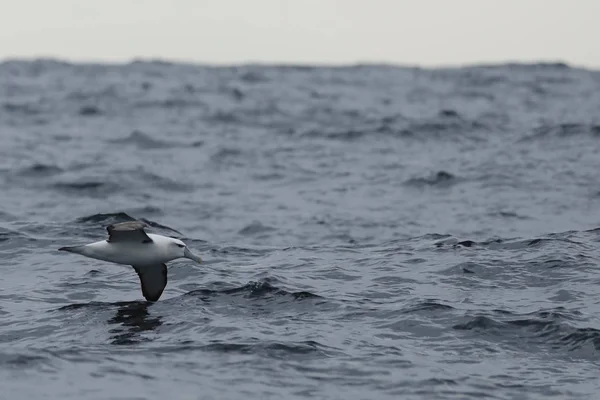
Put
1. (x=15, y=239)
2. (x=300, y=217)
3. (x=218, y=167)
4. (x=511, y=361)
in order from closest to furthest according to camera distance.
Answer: (x=511, y=361)
(x=15, y=239)
(x=300, y=217)
(x=218, y=167)

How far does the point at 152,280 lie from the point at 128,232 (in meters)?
1.12

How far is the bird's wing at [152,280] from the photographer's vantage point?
13086 mm

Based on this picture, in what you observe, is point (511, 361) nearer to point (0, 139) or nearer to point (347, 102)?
point (0, 139)

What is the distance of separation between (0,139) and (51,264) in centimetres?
1842

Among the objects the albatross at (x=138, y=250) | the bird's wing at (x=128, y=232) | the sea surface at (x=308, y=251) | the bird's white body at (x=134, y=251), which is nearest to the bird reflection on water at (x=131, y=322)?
the sea surface at (x=308, y=251)

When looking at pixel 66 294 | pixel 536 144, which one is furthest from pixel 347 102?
pixel 66 294

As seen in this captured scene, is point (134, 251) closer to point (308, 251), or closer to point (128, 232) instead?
point (128, 232)

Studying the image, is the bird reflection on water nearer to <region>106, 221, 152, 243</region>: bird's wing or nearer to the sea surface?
the sea surface

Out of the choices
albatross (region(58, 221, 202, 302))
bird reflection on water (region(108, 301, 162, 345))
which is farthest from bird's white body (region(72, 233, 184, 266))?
bird reflection on water (region(108, 301, 162, 345))

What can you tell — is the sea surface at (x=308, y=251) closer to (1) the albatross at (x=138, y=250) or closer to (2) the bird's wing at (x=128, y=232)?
(1) the albatross at (x=138, y=250)

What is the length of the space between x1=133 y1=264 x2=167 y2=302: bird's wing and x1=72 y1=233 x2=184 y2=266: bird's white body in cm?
27

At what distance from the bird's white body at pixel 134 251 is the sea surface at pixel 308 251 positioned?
0.65 m

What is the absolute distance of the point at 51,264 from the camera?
1565 cm

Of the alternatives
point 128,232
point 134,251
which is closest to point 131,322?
point 134,251
